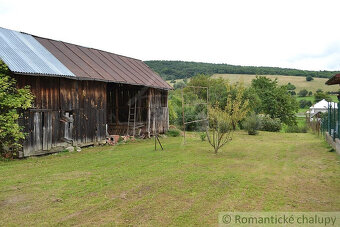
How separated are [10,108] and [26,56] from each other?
279 cm

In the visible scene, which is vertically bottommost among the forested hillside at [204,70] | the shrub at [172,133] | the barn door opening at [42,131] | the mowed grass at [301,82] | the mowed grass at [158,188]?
the shrub at [172,133]

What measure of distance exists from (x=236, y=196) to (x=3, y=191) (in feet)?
19.1

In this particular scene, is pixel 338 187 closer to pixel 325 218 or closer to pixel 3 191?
pixel 325 218

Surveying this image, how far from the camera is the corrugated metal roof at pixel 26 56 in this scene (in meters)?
12.4

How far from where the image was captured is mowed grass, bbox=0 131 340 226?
19.7 ft

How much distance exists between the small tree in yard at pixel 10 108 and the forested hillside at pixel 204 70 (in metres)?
49.4

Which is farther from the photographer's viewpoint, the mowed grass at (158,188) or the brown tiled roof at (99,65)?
the brown tiled roof at (99,65)

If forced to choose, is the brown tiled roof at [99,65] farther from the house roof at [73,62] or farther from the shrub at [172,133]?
the shrub at [172,133]

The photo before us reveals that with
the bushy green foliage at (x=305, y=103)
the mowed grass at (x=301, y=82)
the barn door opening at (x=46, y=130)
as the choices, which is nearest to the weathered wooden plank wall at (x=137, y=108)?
the barn door opening at (x=46, y=130)

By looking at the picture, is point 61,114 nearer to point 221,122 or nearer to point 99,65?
point 99,65

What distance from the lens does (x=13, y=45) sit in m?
14.1

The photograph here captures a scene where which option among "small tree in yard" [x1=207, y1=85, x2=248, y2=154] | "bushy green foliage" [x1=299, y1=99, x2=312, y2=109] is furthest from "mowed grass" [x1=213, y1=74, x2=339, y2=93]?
"small tree in yard" [x1=207, y1=85, x2=248, y2=154]

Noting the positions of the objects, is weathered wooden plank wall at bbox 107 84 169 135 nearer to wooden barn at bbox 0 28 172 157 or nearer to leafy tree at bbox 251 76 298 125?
wooden barn at bbox 0 28 172 157

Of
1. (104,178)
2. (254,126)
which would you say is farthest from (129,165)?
(254,126)
